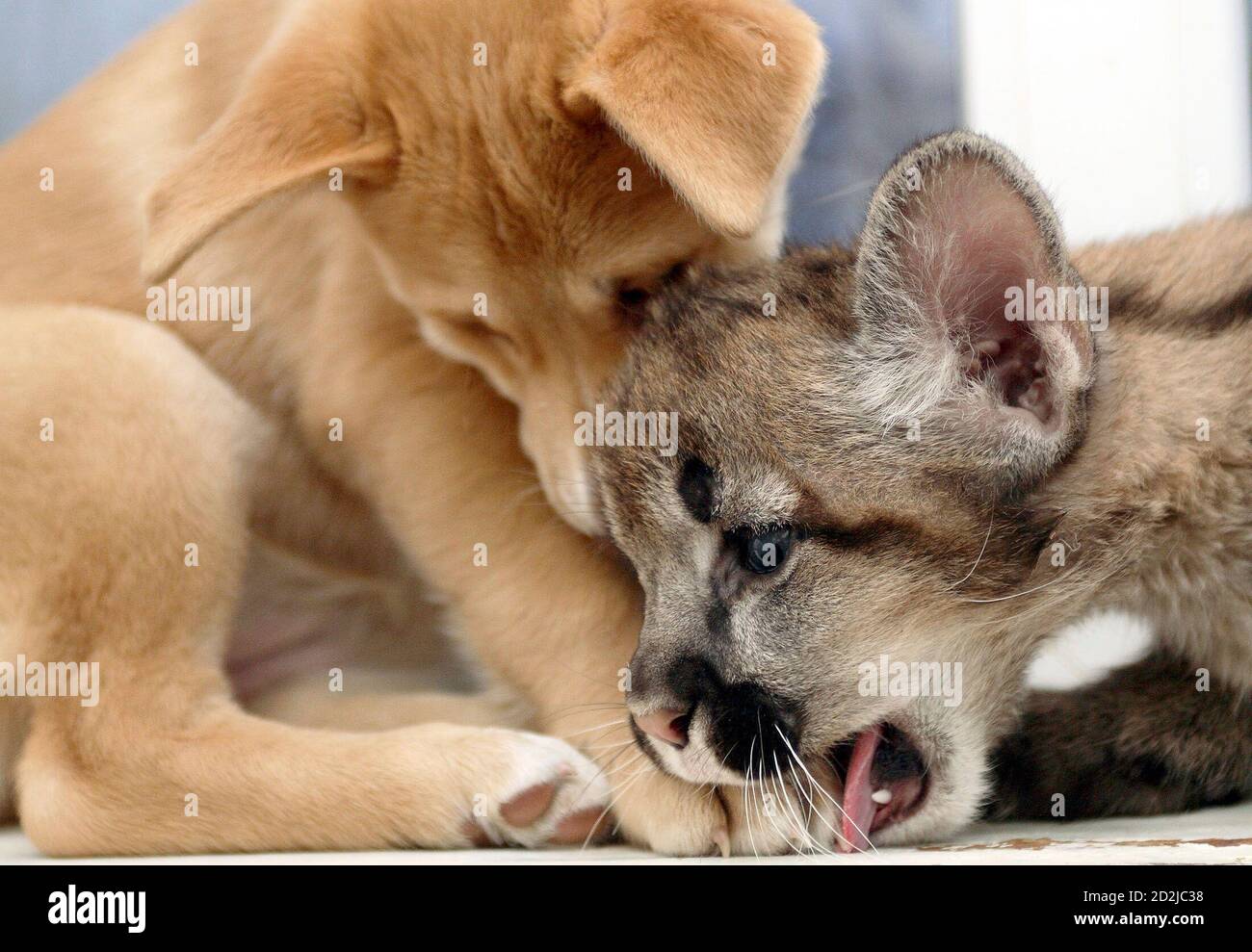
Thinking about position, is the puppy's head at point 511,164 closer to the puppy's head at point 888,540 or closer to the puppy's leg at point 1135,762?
the puppy's head at point 888,540

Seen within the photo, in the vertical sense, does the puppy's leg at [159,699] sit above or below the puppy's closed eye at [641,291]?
below

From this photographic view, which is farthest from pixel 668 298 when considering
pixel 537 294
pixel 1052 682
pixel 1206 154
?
pixel 1206 154

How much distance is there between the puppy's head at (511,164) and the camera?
1.61 metres

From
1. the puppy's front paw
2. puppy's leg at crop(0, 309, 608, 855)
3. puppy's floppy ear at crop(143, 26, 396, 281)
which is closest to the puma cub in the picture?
the puppy's front paw

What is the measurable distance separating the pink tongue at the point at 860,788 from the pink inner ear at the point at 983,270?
40 centimetres

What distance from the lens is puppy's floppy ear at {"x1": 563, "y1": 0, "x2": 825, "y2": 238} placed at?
57.4 inches

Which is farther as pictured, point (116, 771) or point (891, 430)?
point (116, 771)

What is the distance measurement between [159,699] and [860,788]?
89 centimetres

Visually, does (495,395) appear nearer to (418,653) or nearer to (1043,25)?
(418,653)

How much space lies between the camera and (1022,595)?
1509 mm

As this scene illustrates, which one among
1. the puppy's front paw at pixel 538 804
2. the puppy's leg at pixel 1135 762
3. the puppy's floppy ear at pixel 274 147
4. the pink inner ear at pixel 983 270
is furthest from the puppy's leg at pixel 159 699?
the pink inner ear at pixel 983 270

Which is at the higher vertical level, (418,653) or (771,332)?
(771,332)

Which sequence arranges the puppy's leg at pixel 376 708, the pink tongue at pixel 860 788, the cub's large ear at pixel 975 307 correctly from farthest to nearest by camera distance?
the puppy's leg at pixel 376 708
the pink tongue at pixel 860 788
the cub's large ear at pixel 975 307

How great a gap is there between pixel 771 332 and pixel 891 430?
0.20 m
